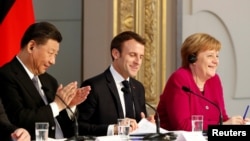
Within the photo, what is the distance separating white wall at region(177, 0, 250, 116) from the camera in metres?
5.66

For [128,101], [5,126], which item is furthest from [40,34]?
[128,101]

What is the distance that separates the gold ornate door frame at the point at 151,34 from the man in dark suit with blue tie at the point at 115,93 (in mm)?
1271

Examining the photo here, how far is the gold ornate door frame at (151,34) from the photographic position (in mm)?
5395

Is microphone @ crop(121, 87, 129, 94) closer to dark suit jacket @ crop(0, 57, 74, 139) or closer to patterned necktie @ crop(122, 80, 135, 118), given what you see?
patterned necktie @ crop(122, 80, 135, 118)

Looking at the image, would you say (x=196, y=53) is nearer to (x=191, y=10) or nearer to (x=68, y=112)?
(x=68, y=112)

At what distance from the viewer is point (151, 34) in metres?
5.39

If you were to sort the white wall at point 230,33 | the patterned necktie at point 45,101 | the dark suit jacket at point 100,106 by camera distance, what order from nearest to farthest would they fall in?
the patterned necktie at point 45,101, the dark suit jacket at point 100,106, the white wall at point 230,33

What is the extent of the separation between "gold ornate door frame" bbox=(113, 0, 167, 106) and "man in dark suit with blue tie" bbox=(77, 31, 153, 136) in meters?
1.27

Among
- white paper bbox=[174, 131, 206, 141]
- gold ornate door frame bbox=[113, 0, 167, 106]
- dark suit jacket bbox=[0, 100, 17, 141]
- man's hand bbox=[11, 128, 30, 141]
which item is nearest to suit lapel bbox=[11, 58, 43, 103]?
dark suit jacket bbox=[0, 100, 17, 141]

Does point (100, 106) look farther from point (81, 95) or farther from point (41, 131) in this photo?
point (41, 131)

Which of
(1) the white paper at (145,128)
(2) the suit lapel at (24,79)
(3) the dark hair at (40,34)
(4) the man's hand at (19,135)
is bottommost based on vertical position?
(1) the white paper at (145,128)

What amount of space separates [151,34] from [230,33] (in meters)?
0.82

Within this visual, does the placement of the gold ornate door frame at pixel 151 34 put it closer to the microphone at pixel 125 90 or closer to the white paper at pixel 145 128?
the microphone at pixel 125 90

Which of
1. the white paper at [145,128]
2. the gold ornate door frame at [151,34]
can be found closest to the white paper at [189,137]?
the white paper at [145,128]
